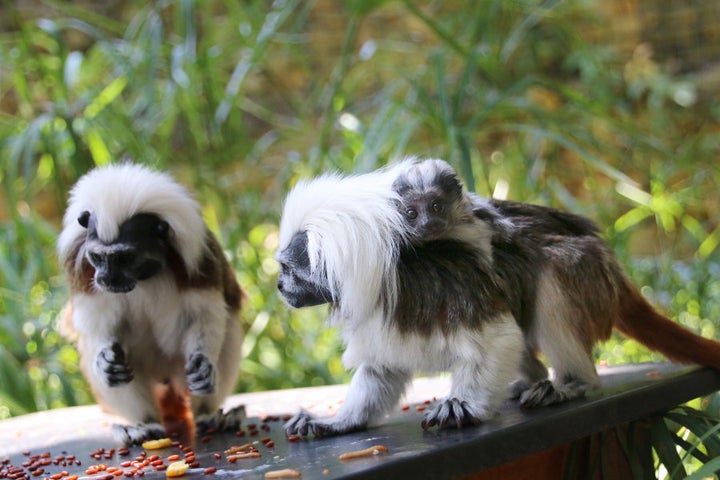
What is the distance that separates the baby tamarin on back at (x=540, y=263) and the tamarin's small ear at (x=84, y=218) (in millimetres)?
812

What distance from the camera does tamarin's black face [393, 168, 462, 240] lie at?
70.4 inches

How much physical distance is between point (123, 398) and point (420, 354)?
902 mm

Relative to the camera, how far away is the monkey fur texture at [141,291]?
7.00 feet

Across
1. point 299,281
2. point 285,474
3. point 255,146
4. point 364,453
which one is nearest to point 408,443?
point 364,453

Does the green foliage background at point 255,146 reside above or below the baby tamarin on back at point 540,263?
above

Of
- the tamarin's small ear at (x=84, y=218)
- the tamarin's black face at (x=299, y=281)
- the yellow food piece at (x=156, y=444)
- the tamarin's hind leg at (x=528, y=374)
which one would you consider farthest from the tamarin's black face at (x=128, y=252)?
the tamarin's hind leg at (x=528, y=374)

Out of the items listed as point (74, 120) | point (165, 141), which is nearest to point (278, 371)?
point (165, 141)

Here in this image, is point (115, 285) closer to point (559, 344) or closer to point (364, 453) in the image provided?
point (364, 453)

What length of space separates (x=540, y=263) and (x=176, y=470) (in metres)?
0.90

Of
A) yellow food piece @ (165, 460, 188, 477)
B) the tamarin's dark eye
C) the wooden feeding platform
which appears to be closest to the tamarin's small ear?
the tamarin's dark eye

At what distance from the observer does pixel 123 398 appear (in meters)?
2.27

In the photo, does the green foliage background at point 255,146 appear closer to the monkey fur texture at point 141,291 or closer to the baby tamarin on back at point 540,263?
the baby tamarin on back at point 540,263

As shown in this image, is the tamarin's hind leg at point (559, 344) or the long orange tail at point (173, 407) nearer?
the tamarin's hind leg at point (559, 344)

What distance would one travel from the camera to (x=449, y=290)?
1.76 metres
